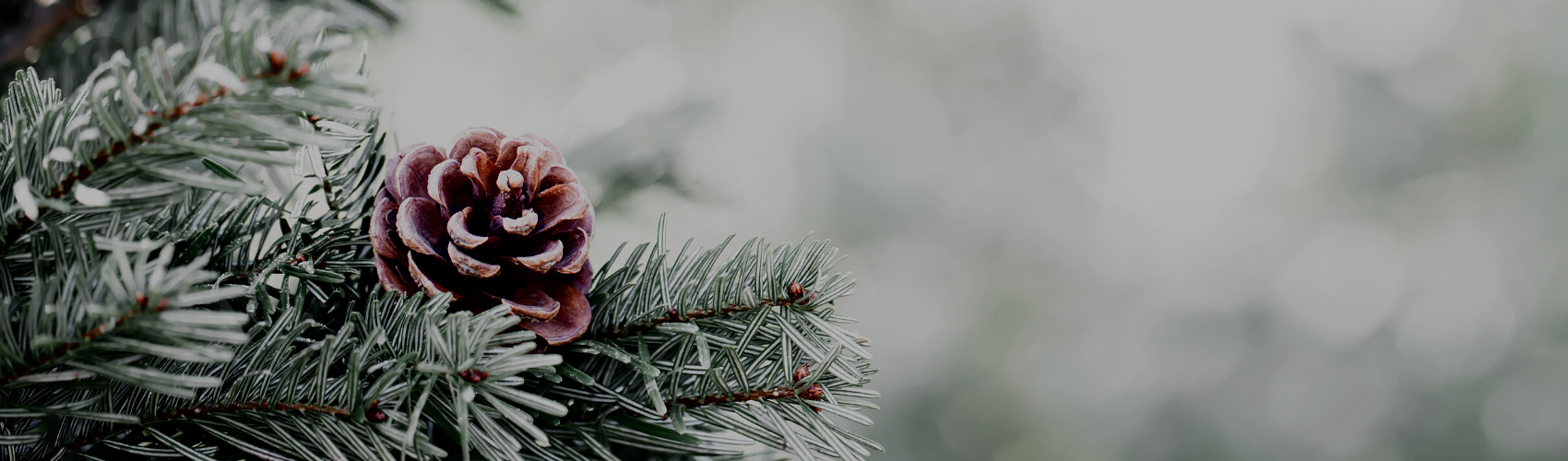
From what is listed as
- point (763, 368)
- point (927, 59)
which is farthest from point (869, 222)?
point (763, 368)

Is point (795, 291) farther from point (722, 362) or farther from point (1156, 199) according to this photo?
point (1156, 199)

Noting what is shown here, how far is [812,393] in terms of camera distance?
0.20m

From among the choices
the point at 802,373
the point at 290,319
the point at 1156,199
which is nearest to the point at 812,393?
the point at 802,373

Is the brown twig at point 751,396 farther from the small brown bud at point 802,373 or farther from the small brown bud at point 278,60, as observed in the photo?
the small brown bud at point 278,60

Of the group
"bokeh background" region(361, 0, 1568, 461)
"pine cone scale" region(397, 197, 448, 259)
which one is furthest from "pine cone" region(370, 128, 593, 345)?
"bokeh background" region(361, 0, 1568, 461)

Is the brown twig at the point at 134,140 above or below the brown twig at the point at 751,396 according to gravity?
below

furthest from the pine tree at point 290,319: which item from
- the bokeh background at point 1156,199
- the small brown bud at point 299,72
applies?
the bokeh background at point 1156,199

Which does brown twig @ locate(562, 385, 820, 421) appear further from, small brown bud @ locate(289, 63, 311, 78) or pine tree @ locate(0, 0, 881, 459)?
small brown bud @ locate(289, 63, 311, 78)

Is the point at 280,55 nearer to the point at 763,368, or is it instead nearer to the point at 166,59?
the point at 166,59

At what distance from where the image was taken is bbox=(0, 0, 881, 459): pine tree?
0.13 metres

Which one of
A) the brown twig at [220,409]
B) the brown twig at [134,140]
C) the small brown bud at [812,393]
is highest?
the small brown bud at [812,393]

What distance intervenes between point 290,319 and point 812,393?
0.12 m

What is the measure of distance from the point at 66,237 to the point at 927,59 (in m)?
1.65

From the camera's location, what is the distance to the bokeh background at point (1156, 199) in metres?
1.28
